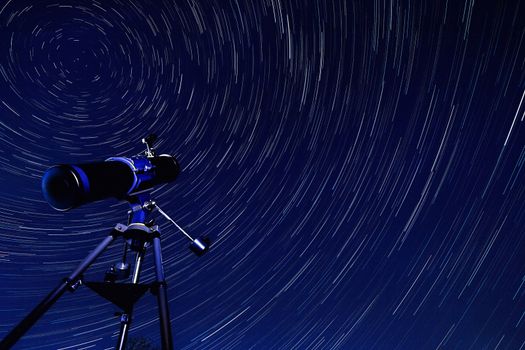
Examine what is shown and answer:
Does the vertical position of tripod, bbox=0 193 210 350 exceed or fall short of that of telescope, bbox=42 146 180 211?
it falls short

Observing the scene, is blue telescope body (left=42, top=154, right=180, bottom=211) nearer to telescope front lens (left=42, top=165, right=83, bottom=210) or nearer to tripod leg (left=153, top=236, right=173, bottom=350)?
telescope front lens (left=42, top=165, right=83, bottom=210)

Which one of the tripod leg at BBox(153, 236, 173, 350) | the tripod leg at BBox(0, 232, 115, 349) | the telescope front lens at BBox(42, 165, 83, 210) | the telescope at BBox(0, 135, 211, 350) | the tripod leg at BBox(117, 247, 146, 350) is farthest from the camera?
the telescope front lens at BBox(42, 165, 83, 210)

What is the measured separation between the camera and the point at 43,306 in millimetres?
1555

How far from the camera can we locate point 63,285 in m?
1.74

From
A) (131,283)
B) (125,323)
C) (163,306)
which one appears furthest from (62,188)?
(163,306)

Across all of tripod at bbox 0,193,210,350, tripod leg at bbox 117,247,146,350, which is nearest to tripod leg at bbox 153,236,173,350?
tripod at bbox 0,193,210,350

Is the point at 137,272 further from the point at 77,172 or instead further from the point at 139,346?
the point at 139,346

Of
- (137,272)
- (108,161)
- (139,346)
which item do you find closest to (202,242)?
Answer: (137,272)

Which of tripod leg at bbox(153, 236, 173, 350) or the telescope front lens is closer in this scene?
tripod leg at bbox(153, 236, 173, 350)

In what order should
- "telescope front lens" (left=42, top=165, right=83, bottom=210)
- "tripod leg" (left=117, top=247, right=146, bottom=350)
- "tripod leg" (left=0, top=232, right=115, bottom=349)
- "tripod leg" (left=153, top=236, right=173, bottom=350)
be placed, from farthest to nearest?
"telescope front lens" (left=42, top=165, right=83, bottom=210) → "tripod leg" (left=117, top=247, right=146, bottom=350) → "tripod leg" (left=153, top=236, right=173, bottom=350) → "tripod leg" (left=0, top=232, right=115, bottom=349)

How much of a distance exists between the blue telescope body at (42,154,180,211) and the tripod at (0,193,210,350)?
0.20 meters

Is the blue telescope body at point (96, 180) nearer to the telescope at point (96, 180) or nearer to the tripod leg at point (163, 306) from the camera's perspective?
the telescope at point (96, 180)

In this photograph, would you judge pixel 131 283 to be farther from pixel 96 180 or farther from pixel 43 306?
pixel 96 180

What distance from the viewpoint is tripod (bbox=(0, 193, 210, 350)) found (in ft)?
5.00
